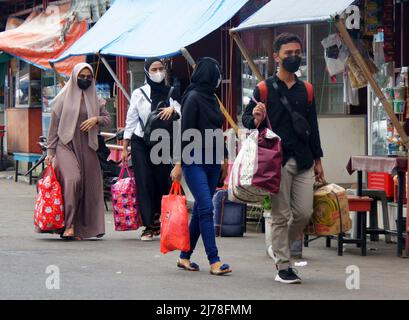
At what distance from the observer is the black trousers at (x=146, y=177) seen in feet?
41.0

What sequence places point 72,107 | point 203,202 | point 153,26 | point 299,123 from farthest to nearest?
1. point 153,26
2. point 72,107
3. point 203,202
4. point 299,123

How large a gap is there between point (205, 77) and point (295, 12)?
1746 millimetres

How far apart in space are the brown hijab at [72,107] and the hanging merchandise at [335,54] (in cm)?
273

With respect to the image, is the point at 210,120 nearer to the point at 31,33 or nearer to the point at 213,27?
the point at 213,27

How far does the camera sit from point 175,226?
9.52 meters

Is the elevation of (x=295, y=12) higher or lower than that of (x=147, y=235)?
higher

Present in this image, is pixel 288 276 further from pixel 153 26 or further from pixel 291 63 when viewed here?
pixel 153 26

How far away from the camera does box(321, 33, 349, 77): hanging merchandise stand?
12829 millimetres

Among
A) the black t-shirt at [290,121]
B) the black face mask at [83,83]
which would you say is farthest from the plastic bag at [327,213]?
the black face mask at [83,83]

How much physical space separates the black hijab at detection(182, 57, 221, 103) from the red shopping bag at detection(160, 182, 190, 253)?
3.03ft

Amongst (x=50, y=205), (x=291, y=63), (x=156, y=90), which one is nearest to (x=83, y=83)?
(x=156, y=90)

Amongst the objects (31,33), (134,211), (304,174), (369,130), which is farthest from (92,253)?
(31,33)

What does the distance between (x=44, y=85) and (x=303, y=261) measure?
1381 cm

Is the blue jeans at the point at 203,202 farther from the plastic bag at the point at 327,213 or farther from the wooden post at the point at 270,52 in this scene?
the wooden post at the point at 270,52
